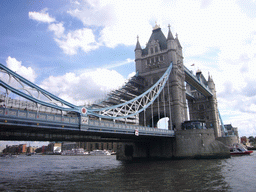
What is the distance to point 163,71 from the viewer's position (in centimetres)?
5862

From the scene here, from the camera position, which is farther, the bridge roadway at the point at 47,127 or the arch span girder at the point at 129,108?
the arch span girder at the point at 129,108

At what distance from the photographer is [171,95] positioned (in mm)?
56406

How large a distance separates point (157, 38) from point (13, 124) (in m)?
51.7

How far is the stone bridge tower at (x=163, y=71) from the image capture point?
181 feet

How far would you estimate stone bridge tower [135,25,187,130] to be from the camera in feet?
181

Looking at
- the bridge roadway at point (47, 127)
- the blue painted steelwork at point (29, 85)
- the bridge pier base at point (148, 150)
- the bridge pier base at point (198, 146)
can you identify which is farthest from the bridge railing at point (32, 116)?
the bridge pier base at point (148, 150)

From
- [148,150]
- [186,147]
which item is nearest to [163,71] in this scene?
[148,150]

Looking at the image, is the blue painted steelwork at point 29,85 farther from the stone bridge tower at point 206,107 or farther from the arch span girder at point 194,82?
the stone bridge tower at point 206,107

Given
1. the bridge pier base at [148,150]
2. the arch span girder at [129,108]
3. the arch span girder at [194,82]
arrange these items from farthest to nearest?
the arch span girder at [194,82] < the bridge pier base at [148,150] < the arch span girder at [129,108]

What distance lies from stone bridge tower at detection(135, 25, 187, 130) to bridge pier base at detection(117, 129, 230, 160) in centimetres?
591

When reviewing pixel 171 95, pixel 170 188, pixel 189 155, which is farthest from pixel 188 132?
pixel 170 188

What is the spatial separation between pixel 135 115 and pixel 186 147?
13079mm

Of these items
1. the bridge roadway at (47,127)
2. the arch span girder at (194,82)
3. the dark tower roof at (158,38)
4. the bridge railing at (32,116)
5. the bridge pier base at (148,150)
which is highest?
the dark tower roof at (158,38)

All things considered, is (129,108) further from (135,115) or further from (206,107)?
(206,107)
